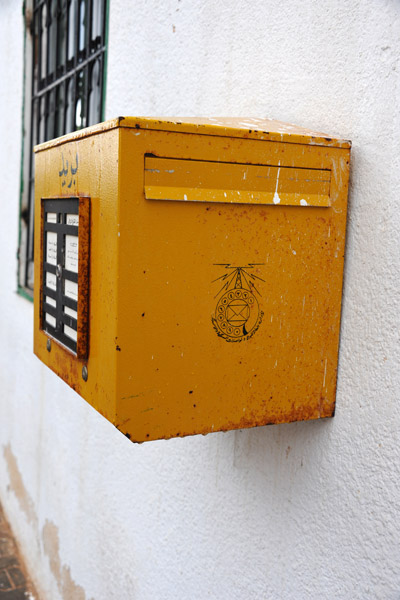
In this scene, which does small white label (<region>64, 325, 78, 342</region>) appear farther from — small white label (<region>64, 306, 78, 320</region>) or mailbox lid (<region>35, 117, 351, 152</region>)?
mailbox lid (<region>35, 117, 351, 152</region>)

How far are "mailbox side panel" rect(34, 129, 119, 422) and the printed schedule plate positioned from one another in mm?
14

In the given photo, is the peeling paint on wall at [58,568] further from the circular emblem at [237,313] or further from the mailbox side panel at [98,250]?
the circular emblem at [237,313]

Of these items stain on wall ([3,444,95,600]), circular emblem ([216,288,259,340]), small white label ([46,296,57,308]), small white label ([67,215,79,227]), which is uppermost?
small white label ([67,215,79,227])

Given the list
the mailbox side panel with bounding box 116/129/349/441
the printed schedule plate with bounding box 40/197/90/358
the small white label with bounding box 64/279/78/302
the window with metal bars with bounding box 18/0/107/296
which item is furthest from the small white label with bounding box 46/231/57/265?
the window with metal bars with bounding box 18/0/107/296

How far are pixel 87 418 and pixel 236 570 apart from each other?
50.2 inches

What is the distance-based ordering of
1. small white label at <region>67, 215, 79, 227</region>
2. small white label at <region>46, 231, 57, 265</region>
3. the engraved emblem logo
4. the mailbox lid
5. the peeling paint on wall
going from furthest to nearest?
the peeling paint on wall < small white label at <region>46, 231, 57, 265</region> < small white label at <region>67, 215, 79, 227</region> < the engraved emblem logo < the mailbox lid

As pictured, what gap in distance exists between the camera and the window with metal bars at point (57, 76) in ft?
9.71

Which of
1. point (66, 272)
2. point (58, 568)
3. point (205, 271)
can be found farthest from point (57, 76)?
point (205, 271)

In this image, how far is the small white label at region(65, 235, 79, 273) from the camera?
1400 millimetres

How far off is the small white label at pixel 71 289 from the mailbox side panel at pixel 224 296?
11.5 inches

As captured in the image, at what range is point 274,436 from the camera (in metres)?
1.61

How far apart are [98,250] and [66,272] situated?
26 centimetres

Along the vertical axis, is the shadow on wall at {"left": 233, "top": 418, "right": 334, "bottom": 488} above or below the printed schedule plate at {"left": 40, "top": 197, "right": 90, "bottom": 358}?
below

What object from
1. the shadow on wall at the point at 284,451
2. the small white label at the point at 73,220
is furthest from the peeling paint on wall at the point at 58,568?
the small white label at the point at 73,220
